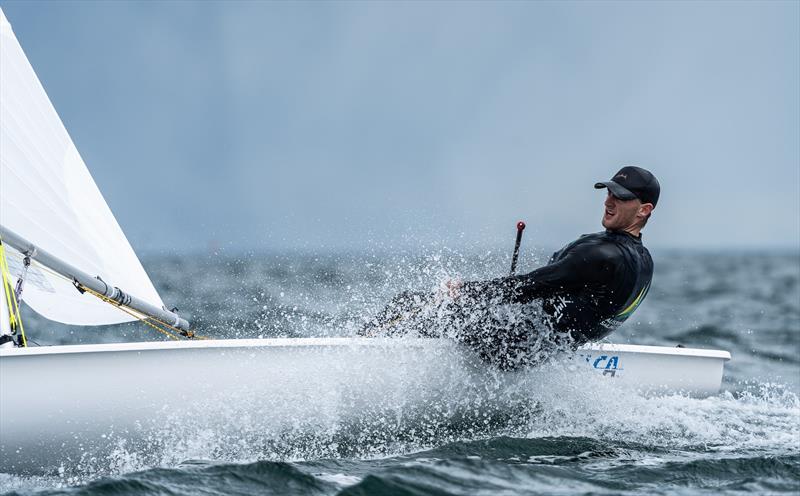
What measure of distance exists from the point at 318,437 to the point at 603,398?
4.80 ft

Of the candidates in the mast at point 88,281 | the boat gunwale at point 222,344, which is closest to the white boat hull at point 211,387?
the boat gunwale at point 222,344

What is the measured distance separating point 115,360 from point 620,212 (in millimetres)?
2223

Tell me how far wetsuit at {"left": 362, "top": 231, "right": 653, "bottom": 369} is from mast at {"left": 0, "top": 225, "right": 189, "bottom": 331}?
1.17m

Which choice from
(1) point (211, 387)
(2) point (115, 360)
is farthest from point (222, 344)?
(2) point (115, 360)

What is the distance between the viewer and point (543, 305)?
13.7 ft

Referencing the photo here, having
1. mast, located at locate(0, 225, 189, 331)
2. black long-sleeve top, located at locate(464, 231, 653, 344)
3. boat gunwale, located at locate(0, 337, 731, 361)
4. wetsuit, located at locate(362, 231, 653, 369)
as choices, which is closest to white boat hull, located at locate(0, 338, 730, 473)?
boat gunwale, located at locate(0, 337, 731, 361)

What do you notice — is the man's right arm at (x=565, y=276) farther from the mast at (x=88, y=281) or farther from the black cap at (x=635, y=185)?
the mast at (x=88, y=281)

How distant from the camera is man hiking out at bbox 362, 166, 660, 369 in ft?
13.4

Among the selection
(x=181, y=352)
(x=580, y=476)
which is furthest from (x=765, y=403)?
(x=181, y=352)

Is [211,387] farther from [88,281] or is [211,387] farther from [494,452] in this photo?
[494,452]

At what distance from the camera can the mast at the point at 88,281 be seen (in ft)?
13.2

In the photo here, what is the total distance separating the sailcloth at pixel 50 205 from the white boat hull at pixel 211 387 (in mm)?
985

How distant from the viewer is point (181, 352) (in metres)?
3.79

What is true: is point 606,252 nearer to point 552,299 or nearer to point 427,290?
point 552,299
